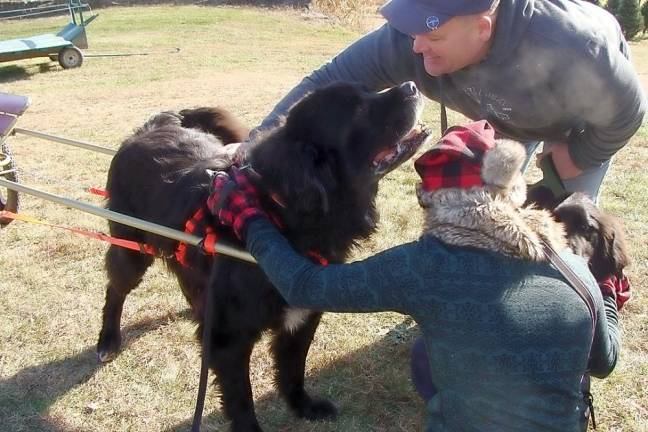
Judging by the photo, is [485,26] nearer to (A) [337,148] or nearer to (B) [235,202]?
(A) [337,148]

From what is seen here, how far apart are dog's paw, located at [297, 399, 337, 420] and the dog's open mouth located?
1163 millimetres

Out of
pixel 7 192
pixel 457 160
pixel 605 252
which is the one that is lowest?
pixel 7 192

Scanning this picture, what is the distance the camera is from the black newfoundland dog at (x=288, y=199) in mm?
1947

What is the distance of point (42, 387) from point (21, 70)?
35.9 ft

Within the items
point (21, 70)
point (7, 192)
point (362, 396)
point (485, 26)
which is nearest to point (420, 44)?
point (485, 26)

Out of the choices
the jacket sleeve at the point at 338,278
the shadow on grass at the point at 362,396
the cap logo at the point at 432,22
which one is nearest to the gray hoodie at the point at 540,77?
the cap logo at the point at 432,22

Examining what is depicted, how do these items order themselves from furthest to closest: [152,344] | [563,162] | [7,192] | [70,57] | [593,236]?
[70,57]
[7,192]
[152,344]
[563,162]
[593,236]

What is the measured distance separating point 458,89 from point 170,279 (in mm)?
2136

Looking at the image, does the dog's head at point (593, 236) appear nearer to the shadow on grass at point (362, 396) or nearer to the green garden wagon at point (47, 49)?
the shadow on grass at point (362, 396)

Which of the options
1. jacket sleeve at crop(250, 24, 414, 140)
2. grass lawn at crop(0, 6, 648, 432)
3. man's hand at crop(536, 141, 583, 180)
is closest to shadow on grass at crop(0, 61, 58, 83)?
grass lawn at crop(0, 6, 648, 432)

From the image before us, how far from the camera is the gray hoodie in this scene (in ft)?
7.04

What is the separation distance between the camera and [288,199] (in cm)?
191

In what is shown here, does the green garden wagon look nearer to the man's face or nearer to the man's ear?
the man's face

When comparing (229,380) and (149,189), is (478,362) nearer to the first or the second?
(229,380)
